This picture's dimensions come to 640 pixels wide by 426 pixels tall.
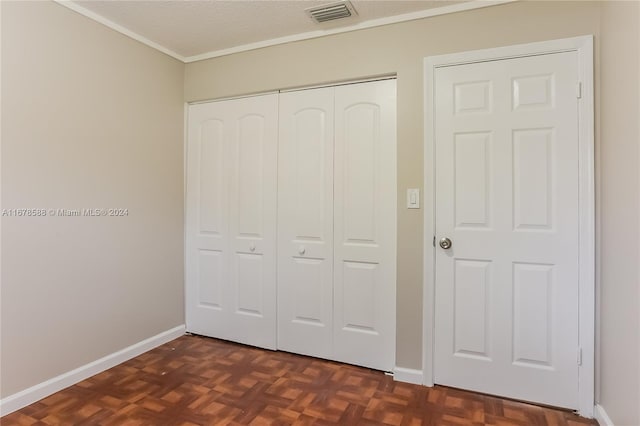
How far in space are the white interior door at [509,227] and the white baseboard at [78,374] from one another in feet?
7.04

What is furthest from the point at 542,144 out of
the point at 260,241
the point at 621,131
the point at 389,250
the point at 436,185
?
the point at 260,241

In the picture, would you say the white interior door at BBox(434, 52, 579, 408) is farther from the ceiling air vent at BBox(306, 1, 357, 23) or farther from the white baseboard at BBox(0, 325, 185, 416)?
the white baseboard at BBox(0, 325, 185, 416)

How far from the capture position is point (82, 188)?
234 centimetres

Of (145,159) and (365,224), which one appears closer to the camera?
(365,224)

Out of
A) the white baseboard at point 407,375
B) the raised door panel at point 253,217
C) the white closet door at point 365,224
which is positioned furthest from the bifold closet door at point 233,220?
the white baseboard at point 407,375

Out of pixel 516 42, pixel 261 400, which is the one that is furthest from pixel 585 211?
pixel 261 400

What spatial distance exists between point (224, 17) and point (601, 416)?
127 inches

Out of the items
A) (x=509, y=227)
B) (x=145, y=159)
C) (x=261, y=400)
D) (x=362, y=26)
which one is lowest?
(x=261, y=400)

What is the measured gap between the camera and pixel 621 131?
168cm

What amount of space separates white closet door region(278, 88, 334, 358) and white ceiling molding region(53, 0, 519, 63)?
402 mm

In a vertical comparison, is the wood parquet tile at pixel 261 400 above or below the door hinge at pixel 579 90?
below

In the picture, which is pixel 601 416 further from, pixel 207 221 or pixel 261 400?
pixel 207 221

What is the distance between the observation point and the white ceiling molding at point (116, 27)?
225 cm

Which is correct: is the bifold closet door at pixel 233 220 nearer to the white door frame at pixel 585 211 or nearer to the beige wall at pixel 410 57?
the beige wall at pixel 410 57
